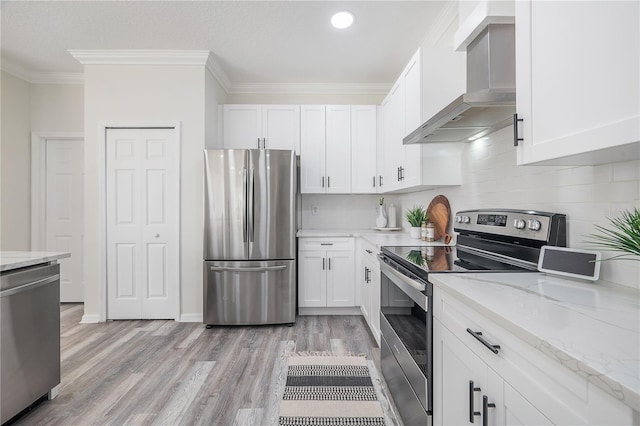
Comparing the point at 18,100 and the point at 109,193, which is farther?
the point at 18,100

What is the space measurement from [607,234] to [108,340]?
3.63 meters

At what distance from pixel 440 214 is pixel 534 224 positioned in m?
1.34

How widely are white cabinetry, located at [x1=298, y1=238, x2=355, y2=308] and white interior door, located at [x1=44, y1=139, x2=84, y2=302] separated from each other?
9.32 ft

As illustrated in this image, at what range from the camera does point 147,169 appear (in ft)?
11.6

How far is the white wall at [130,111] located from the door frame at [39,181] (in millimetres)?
866

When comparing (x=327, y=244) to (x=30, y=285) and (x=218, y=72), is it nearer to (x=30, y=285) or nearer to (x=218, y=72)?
(x=218, y=72)

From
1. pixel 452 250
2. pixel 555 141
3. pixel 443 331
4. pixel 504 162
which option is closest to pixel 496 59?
pixel 504 162

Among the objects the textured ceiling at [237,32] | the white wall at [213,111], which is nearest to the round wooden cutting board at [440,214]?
the textured ceiling at [237,32]

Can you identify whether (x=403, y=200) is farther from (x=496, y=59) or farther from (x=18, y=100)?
(x=18, y=100)

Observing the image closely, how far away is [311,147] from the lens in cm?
388

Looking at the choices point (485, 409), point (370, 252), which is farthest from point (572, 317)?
point (370, 252)

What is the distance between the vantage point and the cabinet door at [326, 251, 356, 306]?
142 inches

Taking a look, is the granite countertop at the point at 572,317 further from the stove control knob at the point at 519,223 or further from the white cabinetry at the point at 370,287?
the white cabinetry at the point at 370,287

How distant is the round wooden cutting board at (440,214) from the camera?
2.76m
